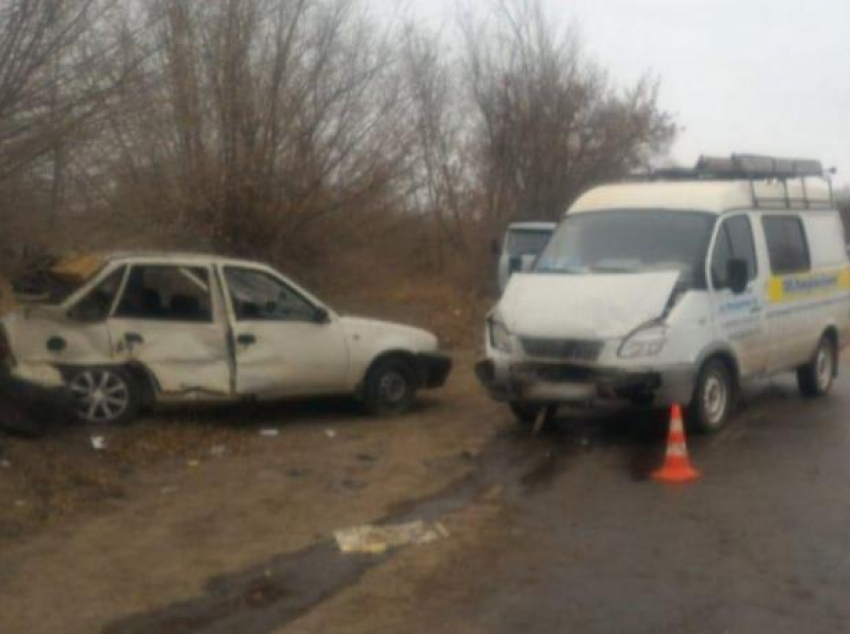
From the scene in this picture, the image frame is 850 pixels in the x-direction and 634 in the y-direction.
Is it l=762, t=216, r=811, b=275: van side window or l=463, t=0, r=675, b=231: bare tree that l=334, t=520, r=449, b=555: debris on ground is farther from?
l=463, t=0, r=675, b=231: bare tree

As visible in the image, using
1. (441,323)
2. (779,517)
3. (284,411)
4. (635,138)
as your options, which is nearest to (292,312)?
(284,411)

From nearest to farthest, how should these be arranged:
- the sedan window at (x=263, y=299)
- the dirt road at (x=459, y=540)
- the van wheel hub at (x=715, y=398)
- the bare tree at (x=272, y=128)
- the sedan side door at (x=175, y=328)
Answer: the dirt road at (x=459, y=540)
the sedan side door at (x=175, y=328)
the van wheel hub at (x=715, y=398)
the sedan window at (x=263, y=299)
the bare tree at (x=272, y=128)

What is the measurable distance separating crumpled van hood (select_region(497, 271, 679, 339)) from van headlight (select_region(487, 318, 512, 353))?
0.23 feet

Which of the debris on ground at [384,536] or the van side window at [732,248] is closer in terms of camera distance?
the debris on ground at [384,536]

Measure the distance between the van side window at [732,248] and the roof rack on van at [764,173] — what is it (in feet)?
1.65

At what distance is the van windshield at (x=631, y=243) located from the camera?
12.7 meters

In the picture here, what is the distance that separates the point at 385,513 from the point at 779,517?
8.38 feet

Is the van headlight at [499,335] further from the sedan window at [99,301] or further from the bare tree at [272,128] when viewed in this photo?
the bare tree at [272,128]

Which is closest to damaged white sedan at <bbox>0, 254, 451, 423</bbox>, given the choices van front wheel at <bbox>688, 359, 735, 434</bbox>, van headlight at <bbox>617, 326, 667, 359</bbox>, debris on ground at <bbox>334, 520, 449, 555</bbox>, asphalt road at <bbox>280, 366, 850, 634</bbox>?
asphalt road at <bbox>280, 366, 850, 634</bbox>

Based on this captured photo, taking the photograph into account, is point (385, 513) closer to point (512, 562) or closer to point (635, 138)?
point (512, 562)

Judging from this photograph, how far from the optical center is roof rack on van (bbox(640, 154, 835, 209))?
1429cm

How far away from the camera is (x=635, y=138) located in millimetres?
35312

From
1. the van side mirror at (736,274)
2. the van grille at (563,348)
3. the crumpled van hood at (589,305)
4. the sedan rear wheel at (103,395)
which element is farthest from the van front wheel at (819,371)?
the sedan rear wheel at (103,395)

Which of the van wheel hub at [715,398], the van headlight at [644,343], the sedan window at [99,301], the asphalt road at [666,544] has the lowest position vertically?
the asphalt road at [666,544]
